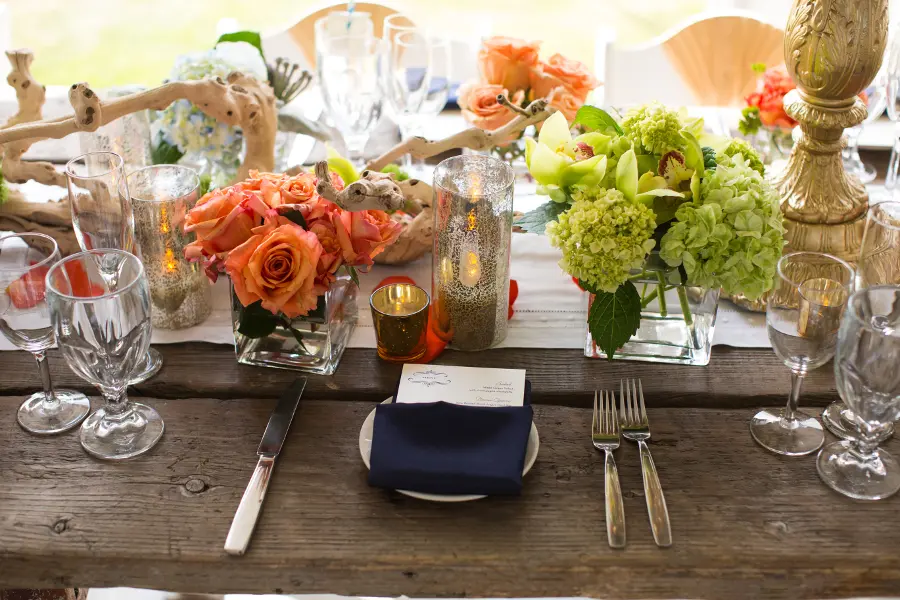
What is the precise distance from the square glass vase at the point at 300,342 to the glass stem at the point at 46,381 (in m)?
0.22

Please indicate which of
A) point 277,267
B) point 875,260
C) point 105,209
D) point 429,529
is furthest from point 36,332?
point 875,260

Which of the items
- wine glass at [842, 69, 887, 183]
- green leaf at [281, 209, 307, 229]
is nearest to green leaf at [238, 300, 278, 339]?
green leaf at [281, 209, 307, 229]

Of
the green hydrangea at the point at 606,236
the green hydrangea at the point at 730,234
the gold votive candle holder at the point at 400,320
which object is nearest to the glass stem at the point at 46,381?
the gold votive candle holder at the point at 400,320

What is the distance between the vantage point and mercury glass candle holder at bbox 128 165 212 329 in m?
1.17

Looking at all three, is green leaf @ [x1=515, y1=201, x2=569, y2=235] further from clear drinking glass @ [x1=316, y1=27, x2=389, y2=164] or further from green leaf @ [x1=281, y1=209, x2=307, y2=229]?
clear drinking glass @ [x1=316, y1=27, x2=389, y2=164]

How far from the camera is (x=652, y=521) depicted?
909 millimetres

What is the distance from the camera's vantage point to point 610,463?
38.5 inches

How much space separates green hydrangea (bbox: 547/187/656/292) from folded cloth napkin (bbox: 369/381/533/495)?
0.17m

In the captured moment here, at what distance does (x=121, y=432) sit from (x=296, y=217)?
32 cm

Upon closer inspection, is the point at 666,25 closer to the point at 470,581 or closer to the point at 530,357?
the point at 530,357

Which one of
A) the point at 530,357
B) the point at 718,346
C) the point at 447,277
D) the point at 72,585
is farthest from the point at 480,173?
the point at 72,585

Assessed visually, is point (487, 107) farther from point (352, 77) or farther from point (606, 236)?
point (606, 236)

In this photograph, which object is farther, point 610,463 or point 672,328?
point 672,328

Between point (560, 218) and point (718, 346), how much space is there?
317 millimetres
